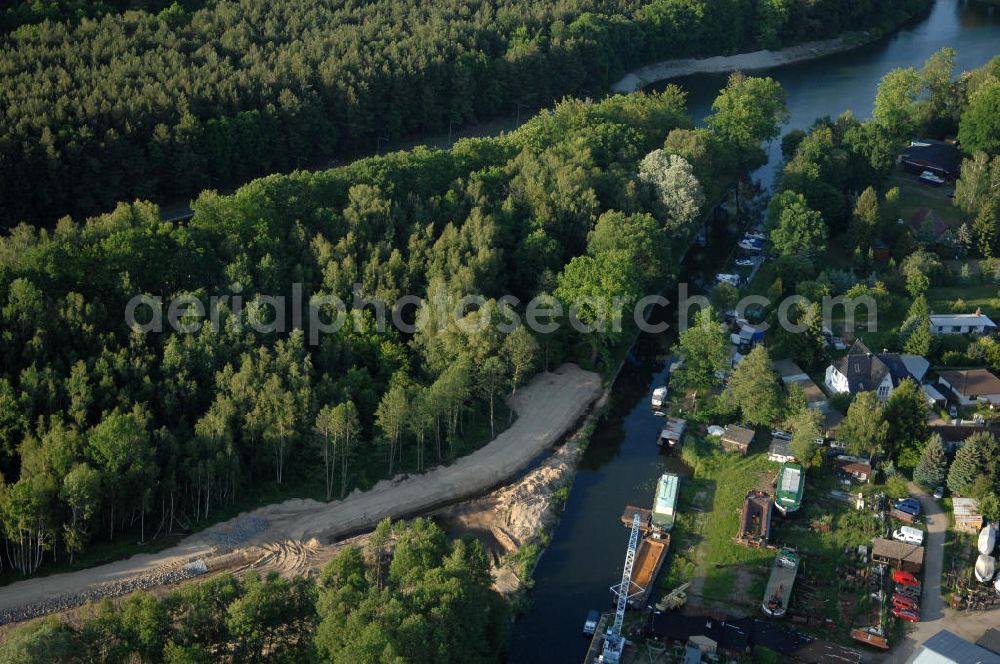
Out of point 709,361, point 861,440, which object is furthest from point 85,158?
point 861,440

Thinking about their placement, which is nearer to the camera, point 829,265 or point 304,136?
point 829,265

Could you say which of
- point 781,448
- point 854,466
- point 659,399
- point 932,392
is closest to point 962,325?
point 932,392

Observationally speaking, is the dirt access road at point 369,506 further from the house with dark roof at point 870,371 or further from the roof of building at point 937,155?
the roof of building at point 937,155

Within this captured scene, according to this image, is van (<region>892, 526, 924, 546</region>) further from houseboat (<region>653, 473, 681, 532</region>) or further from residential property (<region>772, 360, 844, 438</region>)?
houseboat (<region>653, 473, 681, 532</region>)

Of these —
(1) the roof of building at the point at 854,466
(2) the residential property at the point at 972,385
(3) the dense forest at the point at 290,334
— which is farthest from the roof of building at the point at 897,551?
(3) the dense forest at the point at 290,334

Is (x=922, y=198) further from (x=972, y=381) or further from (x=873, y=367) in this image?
(x=873, y=367)

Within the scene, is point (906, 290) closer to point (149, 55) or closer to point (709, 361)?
point (709, 361)
